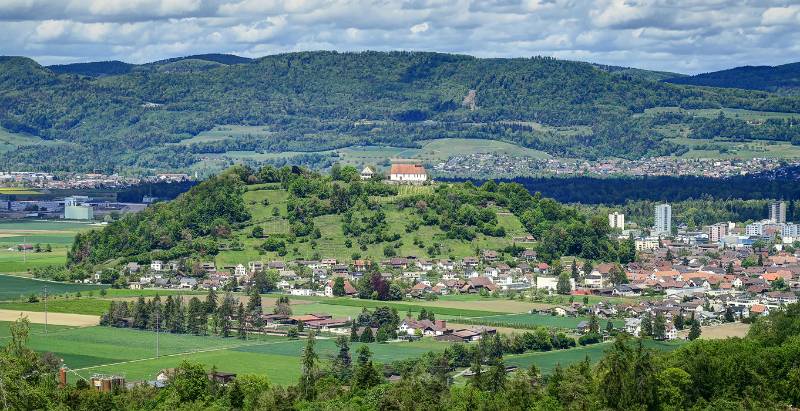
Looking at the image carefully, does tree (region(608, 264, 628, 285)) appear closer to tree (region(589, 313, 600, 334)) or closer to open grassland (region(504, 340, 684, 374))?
tree (region(589, 313, 600, 334))

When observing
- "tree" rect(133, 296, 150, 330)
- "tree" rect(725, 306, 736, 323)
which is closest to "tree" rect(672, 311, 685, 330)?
"tree" rect(725, 306, 736, 323)

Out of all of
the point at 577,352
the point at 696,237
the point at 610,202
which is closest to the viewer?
the point at 577,352

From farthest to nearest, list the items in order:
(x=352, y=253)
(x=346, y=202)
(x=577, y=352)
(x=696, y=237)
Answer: (x=696, y=237) < (x=346, y=202) < (x=352, y=253) < (x=577, y=352)

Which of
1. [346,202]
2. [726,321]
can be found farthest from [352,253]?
[726,321]

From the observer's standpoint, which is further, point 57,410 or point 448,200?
point 448,200

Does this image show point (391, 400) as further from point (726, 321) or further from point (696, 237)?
point (696, 237)
